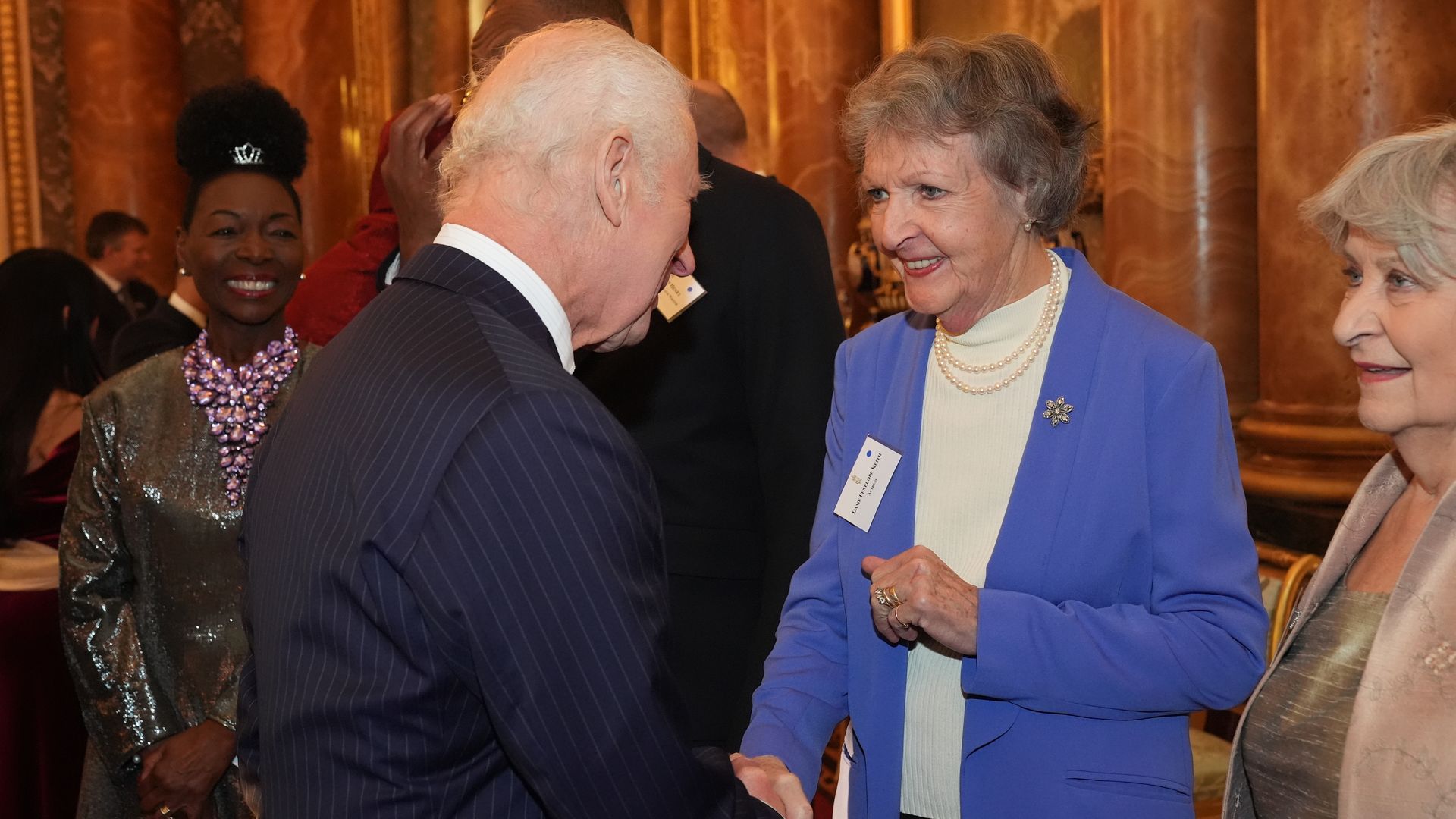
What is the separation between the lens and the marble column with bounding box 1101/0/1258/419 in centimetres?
471

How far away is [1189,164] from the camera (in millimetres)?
4789

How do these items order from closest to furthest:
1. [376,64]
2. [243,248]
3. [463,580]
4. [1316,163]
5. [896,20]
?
[463,580] → [243,248] → [1316,163] → [896,20] → [376,64]

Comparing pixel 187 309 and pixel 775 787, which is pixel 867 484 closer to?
pixel 775 787

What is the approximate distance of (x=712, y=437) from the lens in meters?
2.62

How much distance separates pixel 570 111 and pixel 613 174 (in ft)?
0.30

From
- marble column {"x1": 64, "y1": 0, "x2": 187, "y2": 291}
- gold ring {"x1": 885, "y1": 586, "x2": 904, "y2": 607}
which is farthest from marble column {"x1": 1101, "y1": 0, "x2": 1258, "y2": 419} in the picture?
marble column {"x1": 64, "y1": 0, "x2": 187, "y2": 291}

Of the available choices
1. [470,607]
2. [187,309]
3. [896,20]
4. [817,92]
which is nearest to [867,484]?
[470,607]

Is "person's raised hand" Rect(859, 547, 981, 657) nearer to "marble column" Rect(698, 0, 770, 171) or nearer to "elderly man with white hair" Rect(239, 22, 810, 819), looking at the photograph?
"elderly man with white hair" Rect(239, 22, 810, 819)

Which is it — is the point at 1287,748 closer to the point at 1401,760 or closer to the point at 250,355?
the point at 1401,760

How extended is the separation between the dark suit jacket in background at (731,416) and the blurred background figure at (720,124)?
2.34 metres

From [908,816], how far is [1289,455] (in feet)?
9.35

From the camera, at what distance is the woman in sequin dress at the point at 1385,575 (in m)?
1.70

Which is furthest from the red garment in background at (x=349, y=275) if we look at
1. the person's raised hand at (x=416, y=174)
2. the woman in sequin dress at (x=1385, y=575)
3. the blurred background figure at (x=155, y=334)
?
the woman in sequin dress at (x=1385, y=575)

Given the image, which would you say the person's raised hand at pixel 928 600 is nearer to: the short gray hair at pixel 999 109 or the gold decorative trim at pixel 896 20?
the short gray hair at pixel 999 109
